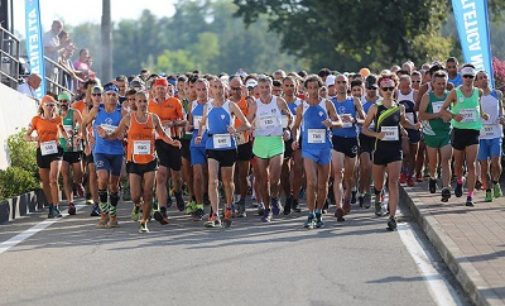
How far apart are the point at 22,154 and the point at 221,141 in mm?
6892

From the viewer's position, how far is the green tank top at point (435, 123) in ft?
61.1

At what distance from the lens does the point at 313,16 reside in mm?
57156

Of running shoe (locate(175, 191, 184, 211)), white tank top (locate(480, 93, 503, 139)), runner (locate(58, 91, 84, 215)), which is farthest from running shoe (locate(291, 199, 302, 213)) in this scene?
runner (locate(58, 91, 84, 215))

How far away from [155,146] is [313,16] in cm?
4012

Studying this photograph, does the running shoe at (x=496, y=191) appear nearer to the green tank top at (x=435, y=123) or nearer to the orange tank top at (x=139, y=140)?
the green tank top at (x=435, y=123)

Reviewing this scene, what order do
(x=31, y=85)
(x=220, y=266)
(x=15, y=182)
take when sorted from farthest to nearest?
1. (x=31, y=85)
2. (x=15, y=182)
3. (x=220, y=266)

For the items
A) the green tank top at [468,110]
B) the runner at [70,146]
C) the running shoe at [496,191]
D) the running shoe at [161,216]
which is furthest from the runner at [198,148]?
the running shoe at [496,191]

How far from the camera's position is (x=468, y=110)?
1750 cm

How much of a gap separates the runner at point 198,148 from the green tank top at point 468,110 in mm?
3393

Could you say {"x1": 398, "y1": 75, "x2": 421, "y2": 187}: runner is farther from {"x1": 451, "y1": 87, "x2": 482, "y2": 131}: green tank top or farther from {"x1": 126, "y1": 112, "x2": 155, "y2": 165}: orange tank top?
{"x1": 126, "y1": 112, "x2": 155, "y2": 165}: orange tank top

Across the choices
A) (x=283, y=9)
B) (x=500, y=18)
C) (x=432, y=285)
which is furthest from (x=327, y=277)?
(x=283, y=9)

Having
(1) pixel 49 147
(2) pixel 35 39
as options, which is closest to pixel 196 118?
(1) pixel 49 147

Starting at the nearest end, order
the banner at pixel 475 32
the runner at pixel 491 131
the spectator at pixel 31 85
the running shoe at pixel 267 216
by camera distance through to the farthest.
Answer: the running shoe at pixel 267 216
the runner at pixel 491 131
the banner at pixel 475 32
the spectator at pixel 31 85

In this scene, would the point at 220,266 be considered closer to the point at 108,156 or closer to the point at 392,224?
the point at 392,224
